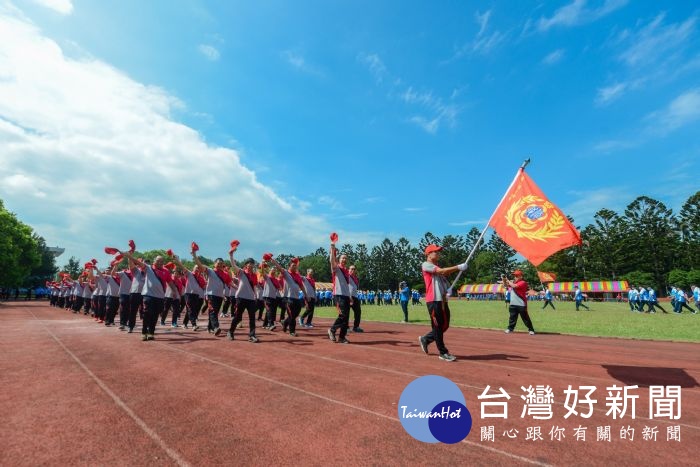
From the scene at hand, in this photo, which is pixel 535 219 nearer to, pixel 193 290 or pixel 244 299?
pixel 244 299

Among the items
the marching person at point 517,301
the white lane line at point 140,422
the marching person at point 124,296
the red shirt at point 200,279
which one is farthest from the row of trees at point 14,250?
the marching person at point 517,301

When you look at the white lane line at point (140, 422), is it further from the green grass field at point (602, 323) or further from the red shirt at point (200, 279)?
the green grass field at point (602, 323)

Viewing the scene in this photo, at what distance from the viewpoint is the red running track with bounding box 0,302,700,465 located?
3.19 metres

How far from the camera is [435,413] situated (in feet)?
13.2

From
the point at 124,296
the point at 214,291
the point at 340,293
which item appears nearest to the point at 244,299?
the point at 214,291

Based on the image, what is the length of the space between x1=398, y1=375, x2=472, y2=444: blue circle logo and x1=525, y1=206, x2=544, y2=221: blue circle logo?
3.95m

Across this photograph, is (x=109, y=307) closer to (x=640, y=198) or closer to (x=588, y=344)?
(x=588, y=344)

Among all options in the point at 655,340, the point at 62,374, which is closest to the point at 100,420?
the point at 62,374

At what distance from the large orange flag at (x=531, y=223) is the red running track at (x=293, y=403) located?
2.24 metres

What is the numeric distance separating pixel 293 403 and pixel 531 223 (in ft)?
18.4

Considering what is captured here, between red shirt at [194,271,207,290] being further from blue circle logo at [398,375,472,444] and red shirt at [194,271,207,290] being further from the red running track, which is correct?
blue circle logo at [398,375,472,444]

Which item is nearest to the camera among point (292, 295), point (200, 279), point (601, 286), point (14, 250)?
point (292, 295)

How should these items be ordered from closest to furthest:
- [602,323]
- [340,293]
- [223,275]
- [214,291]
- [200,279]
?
[340,293], [214,291], [223,275], [200,279], [602,323]

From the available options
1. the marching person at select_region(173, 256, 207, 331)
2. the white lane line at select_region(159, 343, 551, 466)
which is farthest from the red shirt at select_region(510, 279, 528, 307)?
the marching person at select_region(173, 256, 207, 331)
